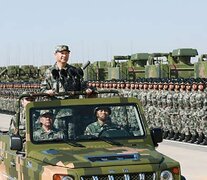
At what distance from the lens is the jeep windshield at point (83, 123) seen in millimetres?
7520

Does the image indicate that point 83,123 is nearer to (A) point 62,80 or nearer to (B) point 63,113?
(B) point 63,113

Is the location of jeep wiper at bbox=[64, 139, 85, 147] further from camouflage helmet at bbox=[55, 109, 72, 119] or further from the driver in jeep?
camouflage helmet at bbox=[55, 109, 72, 119]

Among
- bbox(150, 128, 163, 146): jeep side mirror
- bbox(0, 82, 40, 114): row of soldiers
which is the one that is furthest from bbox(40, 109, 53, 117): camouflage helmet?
bbox(0, 82, 40, 114): row of soldiers

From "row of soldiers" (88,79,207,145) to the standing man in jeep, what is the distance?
8.61 metres

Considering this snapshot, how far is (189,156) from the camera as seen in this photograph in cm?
1570

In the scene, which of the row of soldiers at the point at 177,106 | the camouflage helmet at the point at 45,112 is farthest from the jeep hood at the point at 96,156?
the row of soldiers at the point at 177,106

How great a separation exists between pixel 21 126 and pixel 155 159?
2252mm

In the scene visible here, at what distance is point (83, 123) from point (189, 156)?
8372 mm

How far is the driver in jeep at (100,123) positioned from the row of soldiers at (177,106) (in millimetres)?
10149

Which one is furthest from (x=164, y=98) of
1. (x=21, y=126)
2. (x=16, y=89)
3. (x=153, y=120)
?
(x=16, y=89)

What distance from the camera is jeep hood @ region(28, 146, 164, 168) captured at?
661cm

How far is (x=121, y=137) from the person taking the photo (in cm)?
762

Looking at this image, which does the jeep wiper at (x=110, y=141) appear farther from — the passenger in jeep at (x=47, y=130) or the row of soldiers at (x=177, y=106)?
the row of soldiers at (x=177, y=106)

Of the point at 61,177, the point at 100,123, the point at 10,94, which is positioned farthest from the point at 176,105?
the point at 10,94
